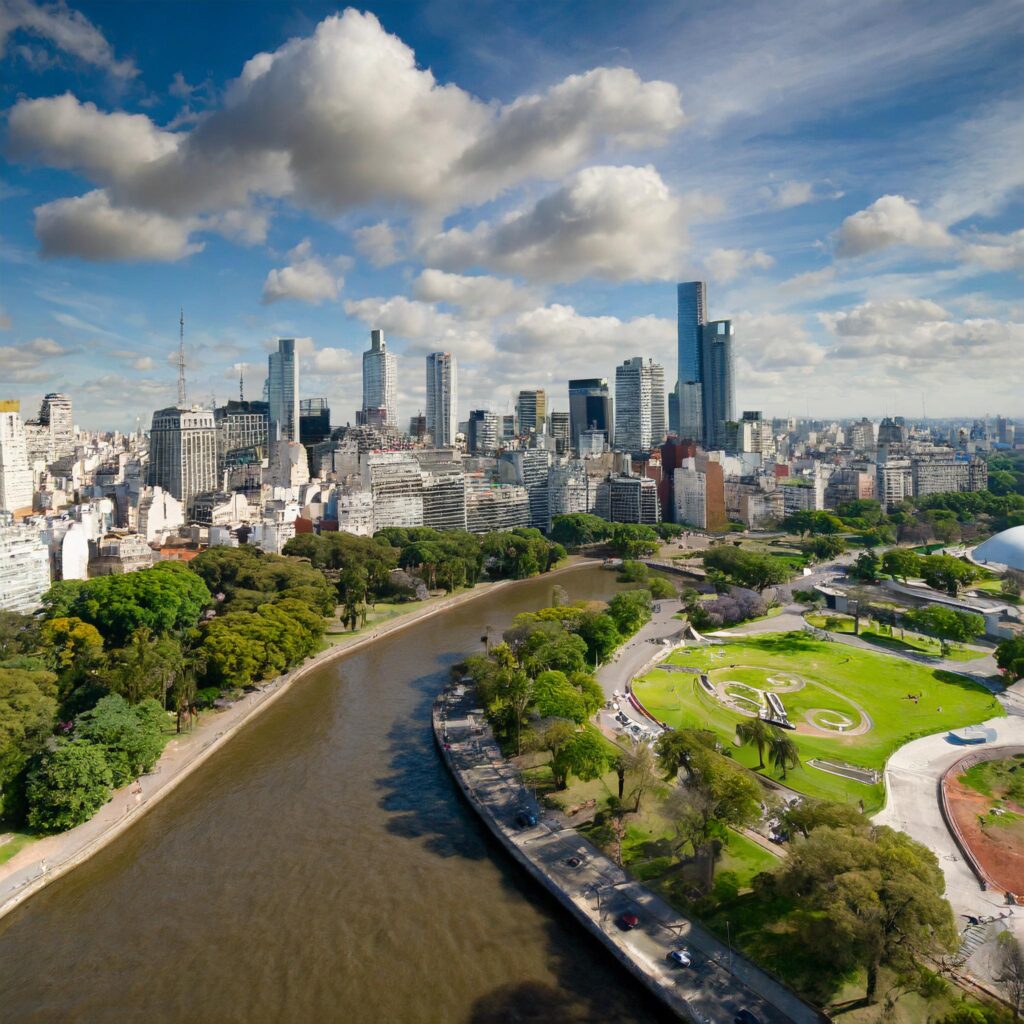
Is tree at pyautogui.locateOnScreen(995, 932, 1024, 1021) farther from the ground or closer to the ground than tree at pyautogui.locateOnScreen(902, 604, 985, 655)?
closer to the ground

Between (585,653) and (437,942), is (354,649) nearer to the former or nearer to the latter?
(585,653)

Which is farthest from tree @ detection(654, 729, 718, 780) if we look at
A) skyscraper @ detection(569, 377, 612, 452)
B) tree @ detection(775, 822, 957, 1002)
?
skyscraper @ detection(569, 377, 612, 452)

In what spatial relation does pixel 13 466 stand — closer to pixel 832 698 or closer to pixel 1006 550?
pixel 832 698

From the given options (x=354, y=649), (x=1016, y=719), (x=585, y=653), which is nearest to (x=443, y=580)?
(x=354, y=649)

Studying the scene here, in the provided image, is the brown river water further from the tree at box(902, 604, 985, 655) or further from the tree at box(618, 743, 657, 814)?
the tree at box(902, 604, 985, 655)

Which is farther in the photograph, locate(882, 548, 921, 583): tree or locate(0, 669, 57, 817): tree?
locate(882, 548, 921, 583): tree

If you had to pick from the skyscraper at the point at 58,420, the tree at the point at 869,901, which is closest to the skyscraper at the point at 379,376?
the skyscraper at the point at 58,420
